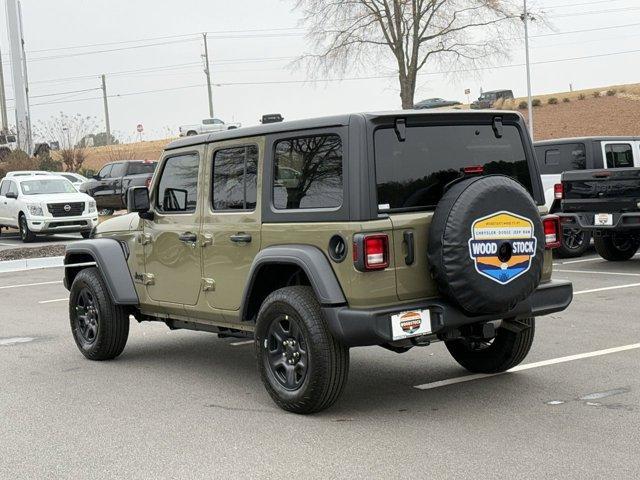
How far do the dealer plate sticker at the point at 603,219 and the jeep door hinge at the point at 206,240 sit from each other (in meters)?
8.39

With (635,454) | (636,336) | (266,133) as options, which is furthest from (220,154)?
(636,336)

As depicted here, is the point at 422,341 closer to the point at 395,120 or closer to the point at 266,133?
the point at 395,120

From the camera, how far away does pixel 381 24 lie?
133 ft

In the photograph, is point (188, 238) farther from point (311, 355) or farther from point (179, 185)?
point (311, 355)

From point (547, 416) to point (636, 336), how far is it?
3007 mm

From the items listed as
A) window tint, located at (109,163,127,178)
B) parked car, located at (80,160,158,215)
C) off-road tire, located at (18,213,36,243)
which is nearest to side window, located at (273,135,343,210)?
off-road tire, located at (18,213,36,243)

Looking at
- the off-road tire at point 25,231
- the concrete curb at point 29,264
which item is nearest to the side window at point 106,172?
the off-road tire at point 25,231

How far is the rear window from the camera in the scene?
5789mm

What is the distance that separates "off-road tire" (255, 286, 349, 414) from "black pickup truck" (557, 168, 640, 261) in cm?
869

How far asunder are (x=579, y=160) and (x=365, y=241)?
11.0 metres

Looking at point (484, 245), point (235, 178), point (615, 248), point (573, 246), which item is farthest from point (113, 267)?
point (573, 246)

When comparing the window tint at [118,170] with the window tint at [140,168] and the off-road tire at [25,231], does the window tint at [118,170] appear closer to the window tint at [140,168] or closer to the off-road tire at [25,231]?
the window tint at [140,168]

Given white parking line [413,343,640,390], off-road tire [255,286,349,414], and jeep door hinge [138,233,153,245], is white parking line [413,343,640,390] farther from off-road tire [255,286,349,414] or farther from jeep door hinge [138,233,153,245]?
jeep door hinge [138,233,153,245]

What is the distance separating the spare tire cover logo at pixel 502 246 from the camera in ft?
18.4
